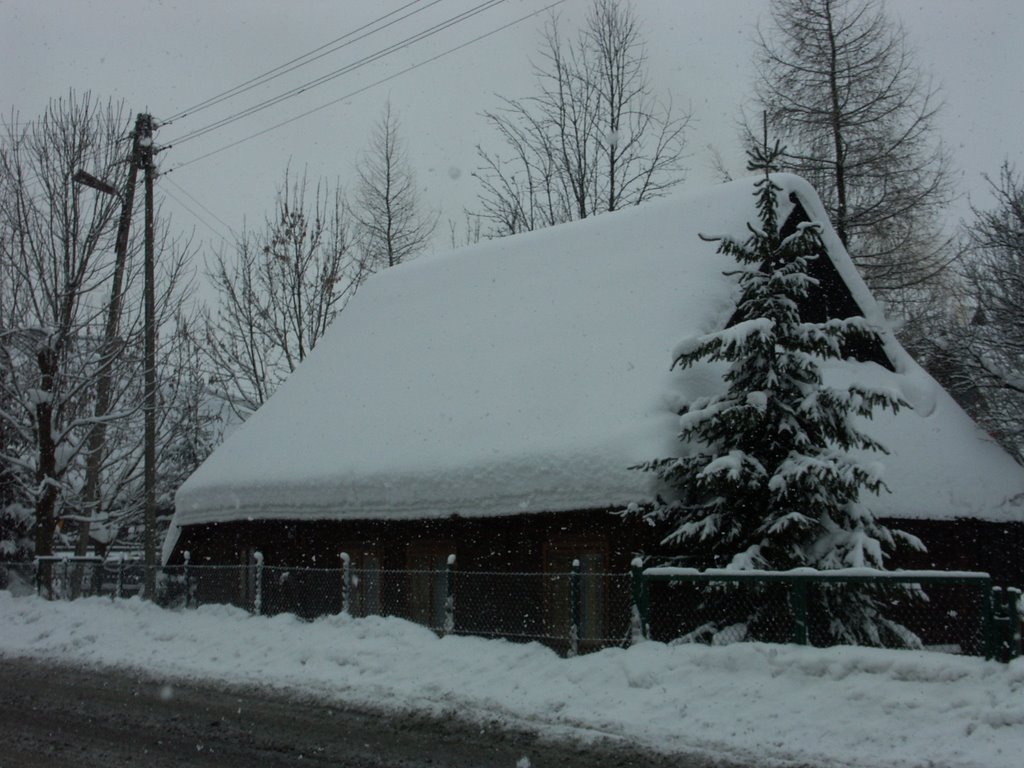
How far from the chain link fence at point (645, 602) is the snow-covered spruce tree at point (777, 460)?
9cm

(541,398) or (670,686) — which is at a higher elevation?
(541,398)

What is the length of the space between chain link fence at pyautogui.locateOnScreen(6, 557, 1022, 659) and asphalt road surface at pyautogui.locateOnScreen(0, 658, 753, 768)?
277cm

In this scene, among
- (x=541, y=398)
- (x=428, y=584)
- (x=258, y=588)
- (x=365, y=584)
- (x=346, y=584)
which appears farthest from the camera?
(x=365, y=584)

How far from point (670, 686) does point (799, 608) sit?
154 centimetres

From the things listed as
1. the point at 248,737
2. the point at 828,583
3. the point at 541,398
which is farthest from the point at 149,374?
the point at 828,583

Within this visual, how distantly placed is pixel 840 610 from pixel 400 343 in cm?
1094

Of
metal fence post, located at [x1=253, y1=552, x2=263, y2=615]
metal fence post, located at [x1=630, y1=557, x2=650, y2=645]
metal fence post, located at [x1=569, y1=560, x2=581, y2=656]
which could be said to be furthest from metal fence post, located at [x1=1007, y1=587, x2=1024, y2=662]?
metal fence post, located at [x1=253, y1=552, x2=263, y2=615]

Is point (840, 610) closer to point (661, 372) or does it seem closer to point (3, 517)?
point (661, 372)

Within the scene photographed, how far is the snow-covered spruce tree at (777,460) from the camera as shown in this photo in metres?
11.2

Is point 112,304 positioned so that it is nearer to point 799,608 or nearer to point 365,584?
point 365,584

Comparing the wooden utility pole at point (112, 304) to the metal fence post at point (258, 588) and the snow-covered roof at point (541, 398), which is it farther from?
the metal fence post at point (258, 588)

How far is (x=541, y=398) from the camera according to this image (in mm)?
14906

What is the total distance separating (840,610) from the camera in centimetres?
1099

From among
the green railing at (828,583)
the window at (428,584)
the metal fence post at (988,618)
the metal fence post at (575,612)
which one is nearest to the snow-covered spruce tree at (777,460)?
the green railing at (828,583)
